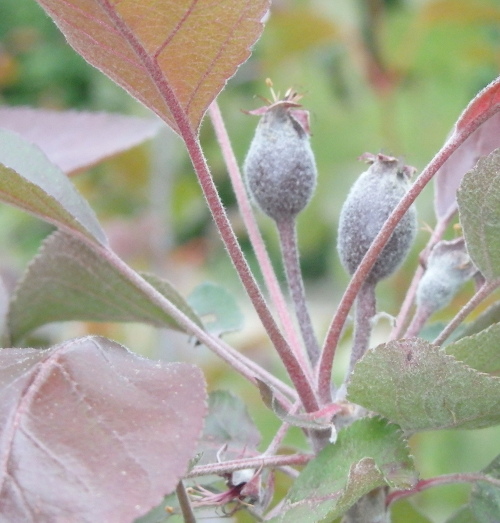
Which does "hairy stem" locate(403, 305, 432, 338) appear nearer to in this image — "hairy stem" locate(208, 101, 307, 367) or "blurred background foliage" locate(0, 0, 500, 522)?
"hairy stem" locate(208, 101, 307, 367)

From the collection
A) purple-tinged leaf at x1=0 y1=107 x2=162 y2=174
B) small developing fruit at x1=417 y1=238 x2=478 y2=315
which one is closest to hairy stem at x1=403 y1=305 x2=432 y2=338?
small developing fruit at x1=417 y1=238 x2=478 y2=315

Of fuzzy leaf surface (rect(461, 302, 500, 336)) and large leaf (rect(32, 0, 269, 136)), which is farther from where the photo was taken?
fuzzy leaf surface (rect(461, 302, 500, 336))

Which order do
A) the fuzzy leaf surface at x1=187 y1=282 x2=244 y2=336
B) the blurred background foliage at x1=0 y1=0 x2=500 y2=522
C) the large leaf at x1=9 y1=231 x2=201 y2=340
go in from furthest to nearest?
the blurred background foliage at x1=0 y1=0 x2=500 y2=522, the fuzzy leaf surface at x1=187 y1=282 x2=244 y2=336, the large leaf at x1=9 y1=231 x2=201 y2=340

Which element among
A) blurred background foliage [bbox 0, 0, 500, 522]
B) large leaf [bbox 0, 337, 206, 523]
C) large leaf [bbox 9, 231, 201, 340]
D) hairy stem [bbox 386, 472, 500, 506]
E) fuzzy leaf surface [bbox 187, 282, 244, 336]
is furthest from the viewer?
blurred background foliage [bbox 0, 0, 500, 522]

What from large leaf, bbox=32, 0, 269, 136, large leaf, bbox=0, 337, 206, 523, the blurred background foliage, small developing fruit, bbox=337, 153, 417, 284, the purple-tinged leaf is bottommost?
the blurred background foliage

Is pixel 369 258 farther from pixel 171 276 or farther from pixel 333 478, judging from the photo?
pixel 171 276

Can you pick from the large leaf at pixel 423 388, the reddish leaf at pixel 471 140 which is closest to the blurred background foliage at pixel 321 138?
the reddish leaf at pixel 471 140

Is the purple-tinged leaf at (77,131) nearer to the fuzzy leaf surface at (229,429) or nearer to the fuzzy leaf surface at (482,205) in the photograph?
the fuzzy leaf surface at (229,429)
